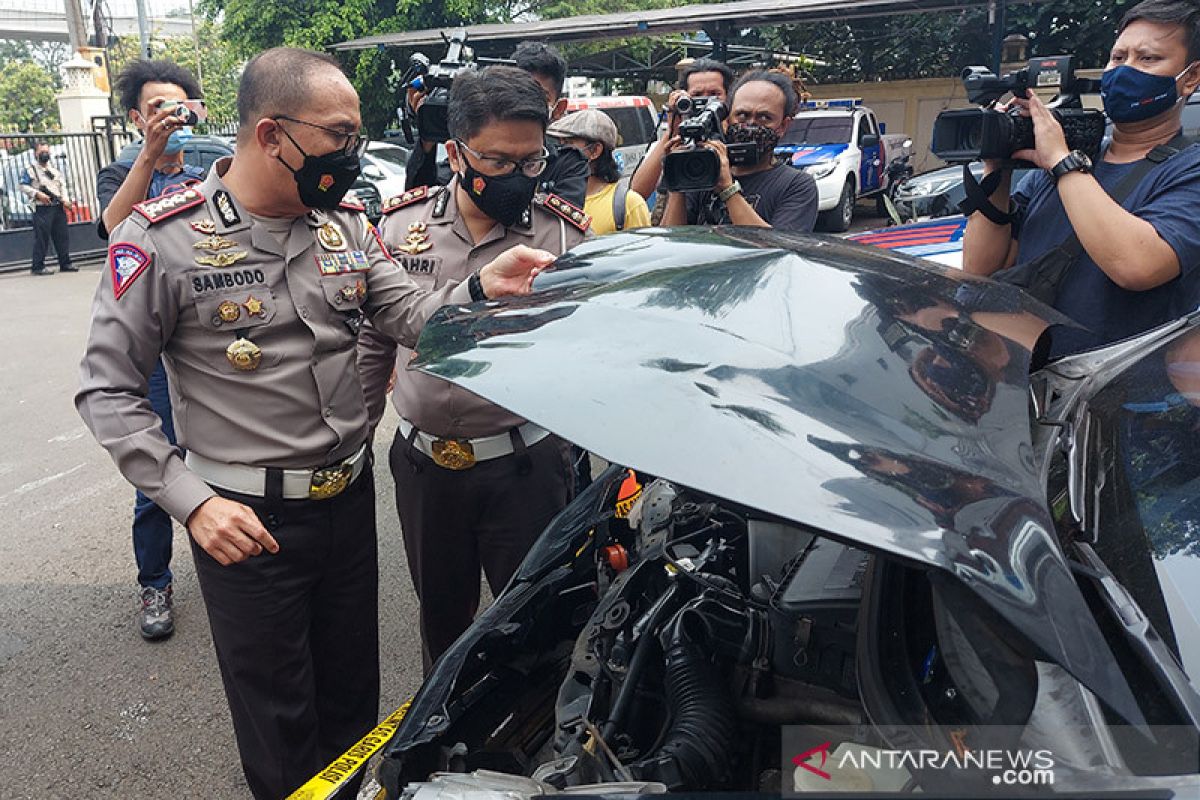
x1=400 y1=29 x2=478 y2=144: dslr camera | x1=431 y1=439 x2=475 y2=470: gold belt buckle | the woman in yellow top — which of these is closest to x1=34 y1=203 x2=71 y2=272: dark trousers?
x1=400 y1=29 x2=478 y2=144: dslr camera

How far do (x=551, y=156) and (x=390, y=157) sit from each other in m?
9.96

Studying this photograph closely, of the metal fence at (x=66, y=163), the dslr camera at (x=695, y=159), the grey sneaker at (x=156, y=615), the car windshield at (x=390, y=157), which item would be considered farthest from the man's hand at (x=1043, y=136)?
the metal fence at (x=66, y=163)

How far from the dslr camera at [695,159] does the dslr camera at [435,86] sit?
75 centimetres

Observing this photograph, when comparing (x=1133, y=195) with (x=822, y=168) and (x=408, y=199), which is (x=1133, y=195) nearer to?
(x=408, y=199)

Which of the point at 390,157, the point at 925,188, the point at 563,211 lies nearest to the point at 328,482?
the point at 563,211

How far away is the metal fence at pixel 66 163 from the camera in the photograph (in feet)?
39.3

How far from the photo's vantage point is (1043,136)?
233cm

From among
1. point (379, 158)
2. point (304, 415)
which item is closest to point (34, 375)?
point (304, 415)

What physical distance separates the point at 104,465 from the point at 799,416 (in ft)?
16.3

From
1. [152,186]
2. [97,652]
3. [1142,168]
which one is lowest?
[97,652]

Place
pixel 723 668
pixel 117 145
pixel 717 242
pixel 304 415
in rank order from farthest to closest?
pixel 117 145
pixel 304 415
pixel 717 242
pixel 723 668

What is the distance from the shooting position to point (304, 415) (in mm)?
2135

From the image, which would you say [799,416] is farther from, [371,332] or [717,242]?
[371,332]

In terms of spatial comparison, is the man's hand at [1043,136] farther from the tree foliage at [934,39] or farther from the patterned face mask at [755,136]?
the tree foliage at [934,39]
